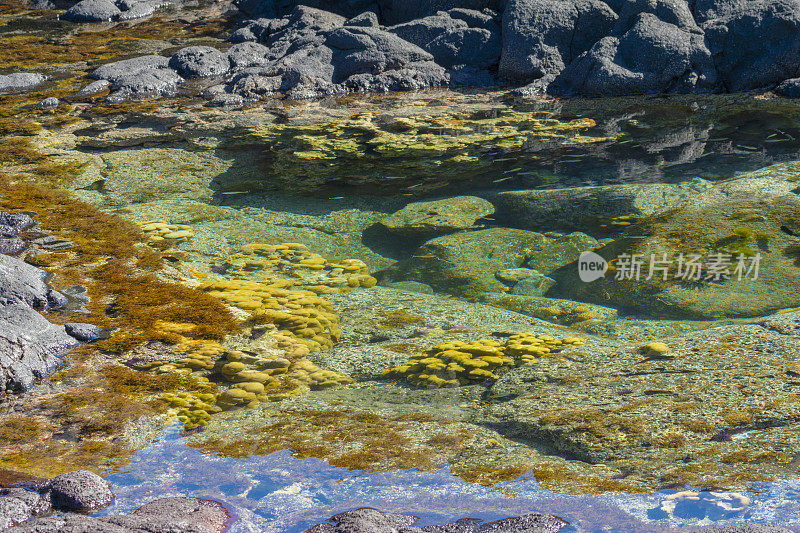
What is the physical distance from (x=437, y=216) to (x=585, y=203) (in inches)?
59.3

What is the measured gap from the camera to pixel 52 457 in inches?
125

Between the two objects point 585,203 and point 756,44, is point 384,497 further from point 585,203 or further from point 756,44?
point 756,44

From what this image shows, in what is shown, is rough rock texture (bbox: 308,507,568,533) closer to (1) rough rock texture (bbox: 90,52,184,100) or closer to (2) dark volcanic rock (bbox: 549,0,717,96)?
(2) dark volcanic rock (bbox: 549,0,717,96)

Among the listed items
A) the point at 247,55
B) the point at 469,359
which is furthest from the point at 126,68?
the point at 469,359

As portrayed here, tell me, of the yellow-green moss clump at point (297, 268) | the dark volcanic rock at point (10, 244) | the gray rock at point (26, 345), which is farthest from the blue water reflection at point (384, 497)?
the dark volcanic rock at point (10, 244)

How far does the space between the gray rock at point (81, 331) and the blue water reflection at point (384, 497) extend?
1.35 meters

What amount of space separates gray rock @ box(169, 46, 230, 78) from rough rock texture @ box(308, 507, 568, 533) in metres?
11.6

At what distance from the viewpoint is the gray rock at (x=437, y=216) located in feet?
21.7

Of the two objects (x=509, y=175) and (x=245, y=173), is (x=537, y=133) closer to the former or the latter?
(x=509, y=175)

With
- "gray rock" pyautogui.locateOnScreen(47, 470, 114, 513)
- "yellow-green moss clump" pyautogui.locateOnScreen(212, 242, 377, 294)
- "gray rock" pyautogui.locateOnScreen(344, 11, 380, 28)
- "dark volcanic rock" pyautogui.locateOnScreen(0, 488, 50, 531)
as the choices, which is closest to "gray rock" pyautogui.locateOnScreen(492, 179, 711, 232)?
"yellow-green moss clump" pyautogui.locateOnScreen(212, 242, 377, 294)

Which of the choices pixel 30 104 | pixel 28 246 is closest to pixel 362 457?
pixel 28 246

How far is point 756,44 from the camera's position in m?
11.2

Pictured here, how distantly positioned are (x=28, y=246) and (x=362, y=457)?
4042 mm

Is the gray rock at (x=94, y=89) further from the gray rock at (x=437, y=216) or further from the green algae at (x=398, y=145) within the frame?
the gray rock at (x=437, y=216)
